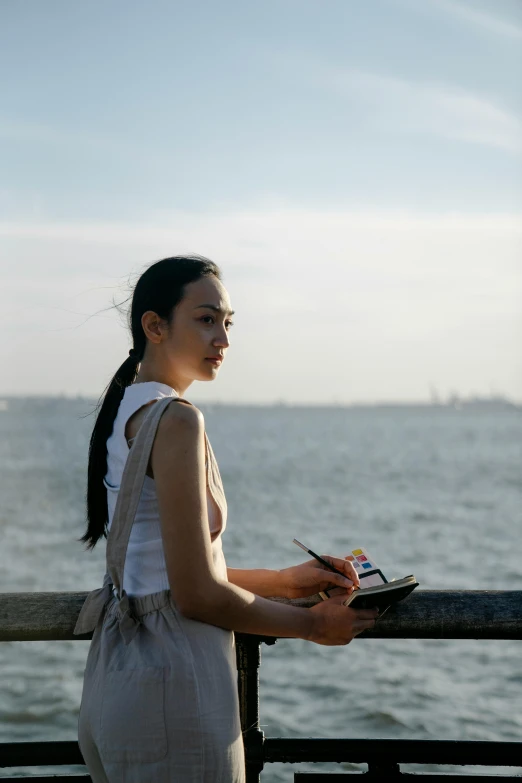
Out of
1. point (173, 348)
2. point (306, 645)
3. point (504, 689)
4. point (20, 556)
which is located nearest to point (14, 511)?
point (20, 556)

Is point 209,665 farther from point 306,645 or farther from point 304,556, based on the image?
point 304,556

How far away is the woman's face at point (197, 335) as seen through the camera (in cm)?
200

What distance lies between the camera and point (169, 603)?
5.88 feet

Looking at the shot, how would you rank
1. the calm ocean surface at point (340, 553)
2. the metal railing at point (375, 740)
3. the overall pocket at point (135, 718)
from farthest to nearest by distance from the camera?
the calm ocean surface at point (340, 553) → the metal railing at point (375, 740) → the overall pocket at point (135, 718)

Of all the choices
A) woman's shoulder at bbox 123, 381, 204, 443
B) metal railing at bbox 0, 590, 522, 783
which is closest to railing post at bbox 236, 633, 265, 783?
metal railing at bbox 0, 590, 522, 783

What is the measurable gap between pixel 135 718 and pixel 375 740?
0.73 meters

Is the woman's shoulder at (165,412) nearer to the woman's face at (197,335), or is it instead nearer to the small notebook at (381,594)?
the woman's face at (197,335)

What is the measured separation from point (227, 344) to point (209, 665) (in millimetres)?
723

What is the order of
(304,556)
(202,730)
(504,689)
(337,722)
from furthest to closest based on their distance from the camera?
(304,556)
(504,689)
(337,722)
(202,730)

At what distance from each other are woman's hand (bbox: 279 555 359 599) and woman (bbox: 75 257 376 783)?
0.14m

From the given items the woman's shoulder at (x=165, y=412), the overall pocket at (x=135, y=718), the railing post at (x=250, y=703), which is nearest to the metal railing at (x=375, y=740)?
the railing post at (x=250, y=703)

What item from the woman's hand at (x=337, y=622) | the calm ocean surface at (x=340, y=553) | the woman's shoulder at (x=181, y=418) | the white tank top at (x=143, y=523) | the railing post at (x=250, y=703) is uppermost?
the woman's shoulder at (x=181, y=418)

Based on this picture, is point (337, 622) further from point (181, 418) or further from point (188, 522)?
point (181, 418)

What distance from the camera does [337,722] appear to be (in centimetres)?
841
